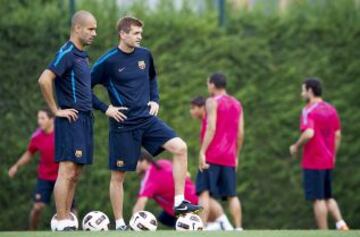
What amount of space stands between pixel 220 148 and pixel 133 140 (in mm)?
3612

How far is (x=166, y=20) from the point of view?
18.0m

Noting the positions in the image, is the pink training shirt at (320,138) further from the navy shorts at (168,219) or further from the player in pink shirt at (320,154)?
the navy shorts at (168,219)

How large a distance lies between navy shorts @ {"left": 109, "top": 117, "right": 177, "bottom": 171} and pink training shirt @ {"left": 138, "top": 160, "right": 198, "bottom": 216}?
3.35 metres

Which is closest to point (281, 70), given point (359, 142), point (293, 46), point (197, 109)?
point (293, 46)

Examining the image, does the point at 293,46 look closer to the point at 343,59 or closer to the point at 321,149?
the point at 343,59

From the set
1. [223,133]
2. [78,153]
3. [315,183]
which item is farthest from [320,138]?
[78,153]

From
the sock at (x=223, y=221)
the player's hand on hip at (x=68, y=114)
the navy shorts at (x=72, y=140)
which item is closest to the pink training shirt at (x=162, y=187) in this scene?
the sock at (x=223, y=221)

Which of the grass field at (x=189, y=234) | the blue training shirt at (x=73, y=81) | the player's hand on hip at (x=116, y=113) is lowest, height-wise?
the grass field at (x=189, y=234)

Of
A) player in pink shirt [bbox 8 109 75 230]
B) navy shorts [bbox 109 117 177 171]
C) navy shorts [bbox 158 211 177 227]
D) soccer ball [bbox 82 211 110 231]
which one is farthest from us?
player in pink shirt [bbox 8 109 75 230]

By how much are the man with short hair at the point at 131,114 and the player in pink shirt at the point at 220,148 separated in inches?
127

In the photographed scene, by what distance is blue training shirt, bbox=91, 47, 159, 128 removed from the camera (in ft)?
39.7

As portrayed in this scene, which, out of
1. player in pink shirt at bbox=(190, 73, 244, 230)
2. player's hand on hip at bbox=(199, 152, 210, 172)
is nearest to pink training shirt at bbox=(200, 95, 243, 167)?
player in pink shirt at bbox=(190, 73, 244, 230)

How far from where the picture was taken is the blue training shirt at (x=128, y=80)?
12.1 metres

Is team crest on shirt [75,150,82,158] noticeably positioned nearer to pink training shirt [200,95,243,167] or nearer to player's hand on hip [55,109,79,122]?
player's hand on hip [55,109,79,122]
